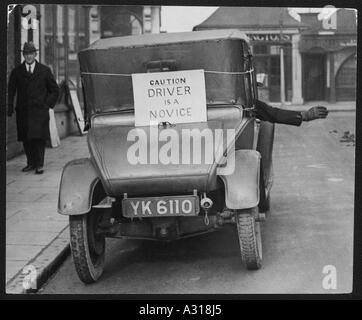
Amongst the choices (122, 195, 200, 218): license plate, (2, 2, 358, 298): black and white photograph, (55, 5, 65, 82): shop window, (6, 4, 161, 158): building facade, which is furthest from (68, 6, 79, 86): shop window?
(122, 195, 200, 218): license plate

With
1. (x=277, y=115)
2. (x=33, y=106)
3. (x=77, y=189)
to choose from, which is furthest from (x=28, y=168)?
(x=277, y=115)

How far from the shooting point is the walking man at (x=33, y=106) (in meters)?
5.07

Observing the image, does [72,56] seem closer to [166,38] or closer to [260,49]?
[260,49]

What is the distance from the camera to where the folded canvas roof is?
12.6 ft

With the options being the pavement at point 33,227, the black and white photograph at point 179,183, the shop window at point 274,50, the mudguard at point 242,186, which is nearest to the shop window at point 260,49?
the shop window at point 274,50

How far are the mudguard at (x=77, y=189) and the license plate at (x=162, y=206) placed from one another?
24 cm

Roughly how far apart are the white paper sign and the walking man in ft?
5.25

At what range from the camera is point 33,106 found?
530 cm

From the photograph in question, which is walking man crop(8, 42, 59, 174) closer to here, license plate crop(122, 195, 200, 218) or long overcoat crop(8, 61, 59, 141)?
long overcoat crop(8, 61, 59, 141)

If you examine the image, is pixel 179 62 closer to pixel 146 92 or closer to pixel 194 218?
pixel 146 92

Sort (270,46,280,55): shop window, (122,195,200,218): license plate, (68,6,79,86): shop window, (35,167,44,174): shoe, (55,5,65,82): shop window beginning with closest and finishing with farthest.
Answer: (122,195,200,218): license plate < (35,167,44,174): shoe < (270,46,280,55): shop window < (55,5,65,82): shop window < (68,6,79,86): shop window

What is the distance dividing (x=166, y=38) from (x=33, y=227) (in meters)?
1.68

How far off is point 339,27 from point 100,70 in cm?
155

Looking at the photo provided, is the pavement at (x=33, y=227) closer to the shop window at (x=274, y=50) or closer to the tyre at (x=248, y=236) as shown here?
the shop window at (x=274, y=50)
